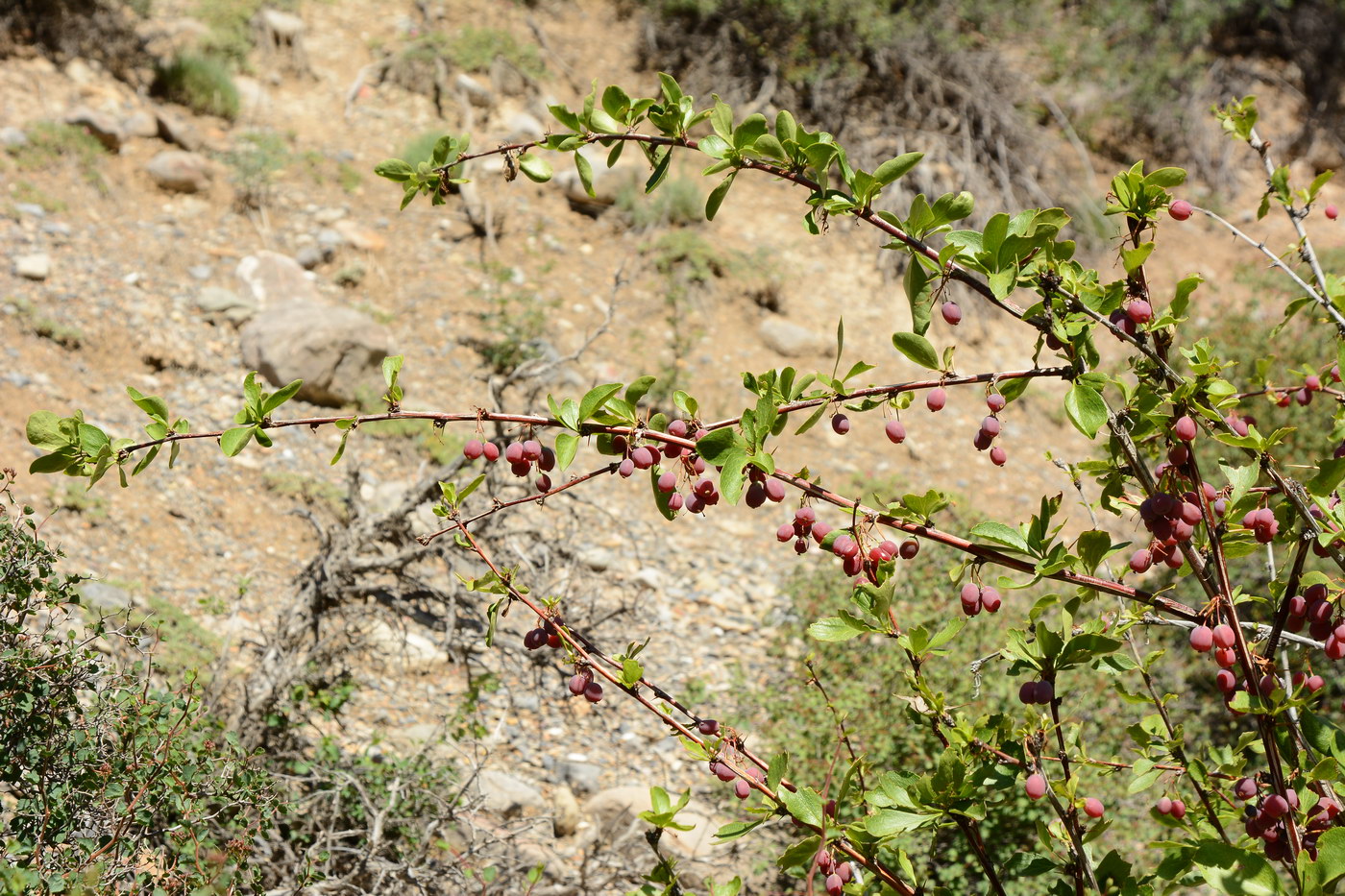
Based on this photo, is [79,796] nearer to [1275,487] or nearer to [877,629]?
[877,629]

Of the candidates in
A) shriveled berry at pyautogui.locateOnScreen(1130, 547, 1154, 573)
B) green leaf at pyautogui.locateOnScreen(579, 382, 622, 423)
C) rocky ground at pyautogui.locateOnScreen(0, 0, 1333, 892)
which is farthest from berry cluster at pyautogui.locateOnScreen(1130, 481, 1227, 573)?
rocky ground at pyautogui.locateOnScreen(0, 0, 1333, 892)

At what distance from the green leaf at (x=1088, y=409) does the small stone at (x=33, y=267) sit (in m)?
5.46

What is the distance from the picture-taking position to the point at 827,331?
23.5 feet

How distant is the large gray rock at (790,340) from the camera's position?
6797 mm

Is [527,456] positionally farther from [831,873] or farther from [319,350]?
[319,350]

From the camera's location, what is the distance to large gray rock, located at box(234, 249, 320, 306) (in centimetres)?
574

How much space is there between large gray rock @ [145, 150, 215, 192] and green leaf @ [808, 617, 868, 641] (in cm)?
615

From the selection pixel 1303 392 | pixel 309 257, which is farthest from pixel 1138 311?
pixel 309 257

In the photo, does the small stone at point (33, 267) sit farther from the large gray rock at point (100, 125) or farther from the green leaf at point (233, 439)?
the green leaf at point (233, 439)

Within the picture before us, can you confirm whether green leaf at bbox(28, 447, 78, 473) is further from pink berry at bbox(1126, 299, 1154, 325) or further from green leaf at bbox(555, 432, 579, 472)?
pink berry at bbox(1126, 299, 1154, 325)

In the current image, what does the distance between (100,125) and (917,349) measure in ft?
21.4

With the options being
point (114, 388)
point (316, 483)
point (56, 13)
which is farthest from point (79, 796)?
point (56, 13)

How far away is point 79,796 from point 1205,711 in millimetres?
3964

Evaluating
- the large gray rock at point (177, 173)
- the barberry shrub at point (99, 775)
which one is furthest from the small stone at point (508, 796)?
the large gray rock at point (177, 173)
